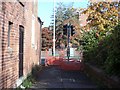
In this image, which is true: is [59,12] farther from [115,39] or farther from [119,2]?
[115,39]

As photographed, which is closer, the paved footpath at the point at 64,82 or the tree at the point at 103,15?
the paved footpath at the point at 64,82

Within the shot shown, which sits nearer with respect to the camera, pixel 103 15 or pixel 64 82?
pixel 64 82

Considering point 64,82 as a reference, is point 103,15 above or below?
above

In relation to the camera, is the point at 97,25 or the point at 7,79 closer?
the point at 7,79

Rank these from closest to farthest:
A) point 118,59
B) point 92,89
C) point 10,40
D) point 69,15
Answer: point 118,59, point 10,40, point 92,89, point 69,15

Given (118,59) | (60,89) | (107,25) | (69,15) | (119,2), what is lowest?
(60,89)

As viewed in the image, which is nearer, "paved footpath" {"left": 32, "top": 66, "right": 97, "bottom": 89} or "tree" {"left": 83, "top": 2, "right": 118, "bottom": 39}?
"paved footpath" {"left": 32, "top": 66, "right": 97, "bottom": 89}

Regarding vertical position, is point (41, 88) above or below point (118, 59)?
below

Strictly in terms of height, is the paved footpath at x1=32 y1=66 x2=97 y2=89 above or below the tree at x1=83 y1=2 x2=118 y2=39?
below

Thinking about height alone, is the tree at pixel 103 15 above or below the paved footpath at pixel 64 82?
above

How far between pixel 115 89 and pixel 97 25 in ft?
42.0

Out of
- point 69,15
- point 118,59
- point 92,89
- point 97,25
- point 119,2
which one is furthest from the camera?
point 69,15

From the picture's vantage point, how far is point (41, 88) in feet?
45.3

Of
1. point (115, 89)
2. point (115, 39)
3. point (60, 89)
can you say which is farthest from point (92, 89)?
point (115, 39)
